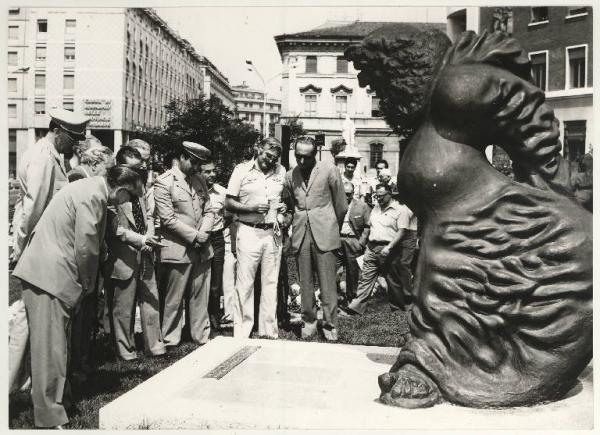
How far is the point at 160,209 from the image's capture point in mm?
6688

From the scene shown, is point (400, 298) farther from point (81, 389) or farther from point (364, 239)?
point (81, 389)

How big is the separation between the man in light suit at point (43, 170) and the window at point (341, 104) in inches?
1786

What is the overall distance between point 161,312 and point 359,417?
3.61m

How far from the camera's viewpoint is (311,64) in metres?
48.0

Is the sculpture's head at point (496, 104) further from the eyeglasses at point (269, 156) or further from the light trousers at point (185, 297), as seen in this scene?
the light trousers at point (185, 297)

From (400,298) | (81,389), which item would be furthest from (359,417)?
(400,298)

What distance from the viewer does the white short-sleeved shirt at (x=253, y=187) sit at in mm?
6949

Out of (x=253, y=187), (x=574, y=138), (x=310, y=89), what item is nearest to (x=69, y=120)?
(x=253, y=187)

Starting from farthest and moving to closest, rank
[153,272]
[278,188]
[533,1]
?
1. [278,188]
2. [153,272]
3. [533,1]

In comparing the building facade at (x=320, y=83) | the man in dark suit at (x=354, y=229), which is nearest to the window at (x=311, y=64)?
the building facade at (x=320, y=83)

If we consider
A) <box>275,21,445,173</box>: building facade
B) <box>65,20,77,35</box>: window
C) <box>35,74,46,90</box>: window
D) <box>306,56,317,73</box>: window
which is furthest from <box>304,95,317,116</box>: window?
<box>35,74,46,90</box>: window

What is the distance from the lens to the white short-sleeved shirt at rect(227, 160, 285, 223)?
695 cm

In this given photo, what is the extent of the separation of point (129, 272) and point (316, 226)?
1.90 metres

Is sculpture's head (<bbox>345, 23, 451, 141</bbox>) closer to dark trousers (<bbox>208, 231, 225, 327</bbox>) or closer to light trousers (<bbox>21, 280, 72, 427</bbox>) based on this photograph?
light trousers (<bbox>21, 280, 72, 427</bbox>)
